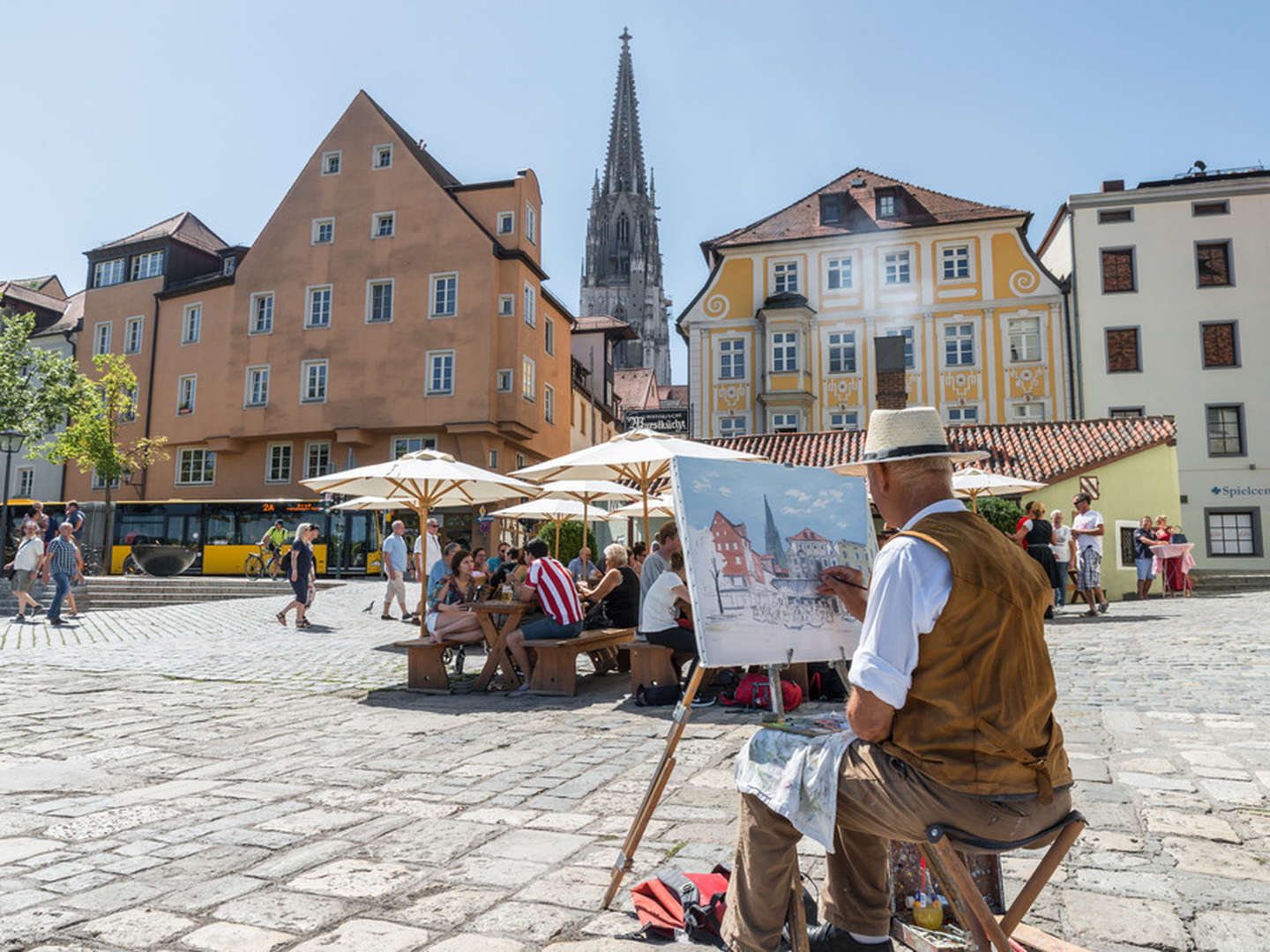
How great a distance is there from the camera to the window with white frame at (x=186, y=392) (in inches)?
1573

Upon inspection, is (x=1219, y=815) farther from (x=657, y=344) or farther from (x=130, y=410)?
(x=657, y=344)

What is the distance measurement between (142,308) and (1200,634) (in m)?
43.8

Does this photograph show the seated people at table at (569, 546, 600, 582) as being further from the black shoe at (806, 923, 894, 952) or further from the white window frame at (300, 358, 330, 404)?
the white window frame at (300, 358, 330, 404)

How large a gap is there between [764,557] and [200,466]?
40.8 m

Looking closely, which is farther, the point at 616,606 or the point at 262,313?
the point at 262,313

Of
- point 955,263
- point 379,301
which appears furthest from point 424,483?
point 955,263

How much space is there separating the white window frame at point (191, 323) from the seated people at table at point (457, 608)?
110ft

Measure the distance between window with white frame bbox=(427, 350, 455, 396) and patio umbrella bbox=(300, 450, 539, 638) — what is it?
66.3ft

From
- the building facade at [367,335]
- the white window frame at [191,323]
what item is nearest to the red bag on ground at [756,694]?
the building facade at [367,335]

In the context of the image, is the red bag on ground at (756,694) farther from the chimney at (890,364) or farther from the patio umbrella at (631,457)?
the chimney at (890,364)

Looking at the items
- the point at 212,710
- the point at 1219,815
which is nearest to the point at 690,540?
the point at 1219,815

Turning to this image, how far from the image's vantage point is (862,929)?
9.76 ft

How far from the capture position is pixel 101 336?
1727 inches

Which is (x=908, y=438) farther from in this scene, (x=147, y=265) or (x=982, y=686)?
(x=147, y=265)
